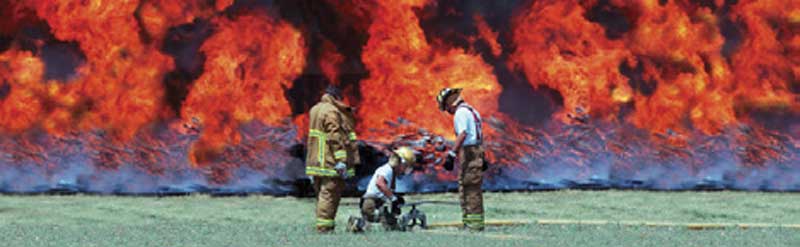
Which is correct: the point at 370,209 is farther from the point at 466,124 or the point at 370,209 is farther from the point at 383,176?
the point at 466,124

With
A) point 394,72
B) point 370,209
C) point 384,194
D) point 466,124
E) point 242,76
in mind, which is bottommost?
point 370,209

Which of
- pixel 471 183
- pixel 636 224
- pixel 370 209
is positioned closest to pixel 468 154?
pixel 471 183

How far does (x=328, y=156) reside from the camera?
1289 centimetres

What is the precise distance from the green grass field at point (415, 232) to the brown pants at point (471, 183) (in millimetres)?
256

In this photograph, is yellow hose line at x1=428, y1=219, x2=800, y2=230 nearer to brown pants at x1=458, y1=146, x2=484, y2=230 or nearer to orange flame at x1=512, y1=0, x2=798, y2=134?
brown pants at x1=458, y1=146, x2=484, y2=230

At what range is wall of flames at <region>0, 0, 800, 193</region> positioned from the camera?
19.9 metres

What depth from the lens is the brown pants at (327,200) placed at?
1291 cm

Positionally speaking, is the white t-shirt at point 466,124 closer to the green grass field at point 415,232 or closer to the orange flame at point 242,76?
the green grass field at point 415,232

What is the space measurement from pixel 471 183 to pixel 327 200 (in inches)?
62.4

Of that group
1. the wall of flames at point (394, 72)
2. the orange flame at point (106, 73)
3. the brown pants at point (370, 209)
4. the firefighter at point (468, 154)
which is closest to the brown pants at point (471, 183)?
the firefighter at point (468, 154)

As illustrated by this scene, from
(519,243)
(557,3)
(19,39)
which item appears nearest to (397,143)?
(557,3)

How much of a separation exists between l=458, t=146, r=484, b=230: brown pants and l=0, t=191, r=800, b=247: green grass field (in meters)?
0.26

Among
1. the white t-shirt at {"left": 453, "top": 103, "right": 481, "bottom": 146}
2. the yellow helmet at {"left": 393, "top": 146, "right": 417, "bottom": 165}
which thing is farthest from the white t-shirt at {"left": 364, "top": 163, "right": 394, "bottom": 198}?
the white t-shirt at {"left": 453, "top": 103, "right": 481, "bottom": 146}

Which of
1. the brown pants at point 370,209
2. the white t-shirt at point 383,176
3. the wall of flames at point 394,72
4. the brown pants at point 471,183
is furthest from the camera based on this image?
the wall of flames at point 394,72
